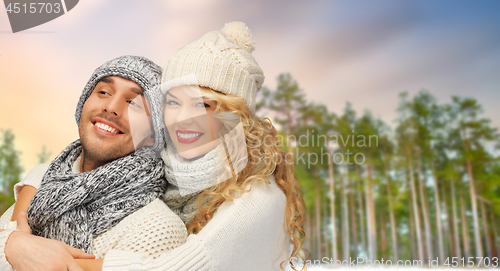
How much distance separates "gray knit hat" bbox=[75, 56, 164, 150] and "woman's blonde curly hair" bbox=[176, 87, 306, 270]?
0.20m

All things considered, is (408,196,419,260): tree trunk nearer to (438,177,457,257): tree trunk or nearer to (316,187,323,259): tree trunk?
(438,177,457,257): tree trunk

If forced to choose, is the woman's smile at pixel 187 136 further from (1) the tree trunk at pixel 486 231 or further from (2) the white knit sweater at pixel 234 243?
(1) the tree trunk at pixel 486 231

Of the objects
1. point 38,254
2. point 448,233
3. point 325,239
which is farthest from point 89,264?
point 448,233

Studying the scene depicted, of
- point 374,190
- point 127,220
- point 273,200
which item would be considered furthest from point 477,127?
point 127,220

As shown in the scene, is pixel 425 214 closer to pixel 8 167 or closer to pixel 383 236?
pixel 383 236

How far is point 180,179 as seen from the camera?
3.89 feet

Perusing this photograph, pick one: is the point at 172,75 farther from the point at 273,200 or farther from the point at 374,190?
the point at 374,190

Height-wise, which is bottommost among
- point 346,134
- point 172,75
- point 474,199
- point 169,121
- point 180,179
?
point 474,199

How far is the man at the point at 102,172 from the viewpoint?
1.05 metres

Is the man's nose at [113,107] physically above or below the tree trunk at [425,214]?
above

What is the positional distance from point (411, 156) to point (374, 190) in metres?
0.78

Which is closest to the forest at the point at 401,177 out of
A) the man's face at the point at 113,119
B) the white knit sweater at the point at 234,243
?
the man's face at the point at 113,119

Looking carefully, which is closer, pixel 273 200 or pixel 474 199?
pixel 273 200

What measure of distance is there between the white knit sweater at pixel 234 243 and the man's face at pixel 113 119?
1.20 feet
